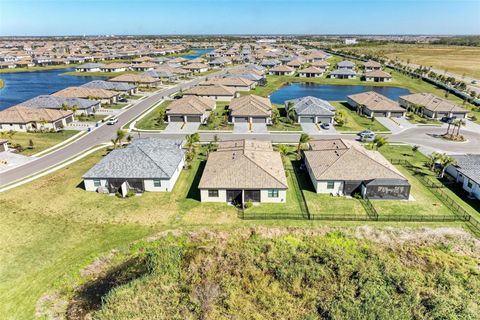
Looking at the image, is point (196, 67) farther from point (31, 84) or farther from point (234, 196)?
point (234, 196)

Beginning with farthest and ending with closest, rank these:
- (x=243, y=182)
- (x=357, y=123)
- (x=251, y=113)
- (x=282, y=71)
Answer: (x=282, y=71) < (x=357, y=123) < (x=251, y=113) < (x=243, y=182)

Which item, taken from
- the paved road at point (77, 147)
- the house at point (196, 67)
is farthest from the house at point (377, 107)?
the house at point (196, 67)

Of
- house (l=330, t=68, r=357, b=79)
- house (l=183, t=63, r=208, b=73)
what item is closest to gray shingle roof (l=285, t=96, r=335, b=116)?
house (l=330, t=68, r=357, b=79)

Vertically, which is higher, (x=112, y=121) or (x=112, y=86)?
(x=112, y=86)

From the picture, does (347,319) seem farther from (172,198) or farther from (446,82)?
(446,82)

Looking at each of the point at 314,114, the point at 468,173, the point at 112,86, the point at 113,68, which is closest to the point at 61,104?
the point at 112,86

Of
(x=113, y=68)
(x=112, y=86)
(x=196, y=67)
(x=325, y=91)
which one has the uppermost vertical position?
(x=196, y=67)
